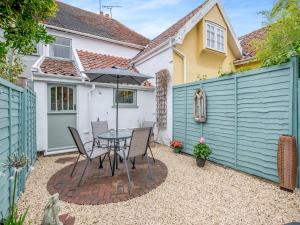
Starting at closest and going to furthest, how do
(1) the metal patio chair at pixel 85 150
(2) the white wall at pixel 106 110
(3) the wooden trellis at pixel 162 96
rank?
(1) the metal patio chair at pixel 85 150 < (2) the white wall at pixel 106 110 < (3) the wooden trellis at pixel 162 96

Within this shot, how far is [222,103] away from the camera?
5.63m

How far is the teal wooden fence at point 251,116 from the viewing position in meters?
4.01

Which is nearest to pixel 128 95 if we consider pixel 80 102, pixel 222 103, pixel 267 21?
pixel 80 102

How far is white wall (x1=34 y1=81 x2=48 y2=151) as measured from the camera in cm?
695

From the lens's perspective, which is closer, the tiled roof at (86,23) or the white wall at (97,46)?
the white wall at (97,46)

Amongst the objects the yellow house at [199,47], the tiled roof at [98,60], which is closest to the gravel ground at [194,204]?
the yellow house at [199,47]

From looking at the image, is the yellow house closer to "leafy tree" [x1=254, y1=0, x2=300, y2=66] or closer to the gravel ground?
"leafy tree" [x1=254, y1=0, x2=300, y2=66]

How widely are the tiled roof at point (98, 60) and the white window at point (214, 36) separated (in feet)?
14.8

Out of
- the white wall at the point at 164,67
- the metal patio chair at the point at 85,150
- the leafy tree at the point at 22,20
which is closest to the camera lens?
the leafy tree at the point at 22,20

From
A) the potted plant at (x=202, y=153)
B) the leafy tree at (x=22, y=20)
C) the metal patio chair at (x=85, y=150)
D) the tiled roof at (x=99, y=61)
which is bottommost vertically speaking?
the potted plant at (x=202, y=153)

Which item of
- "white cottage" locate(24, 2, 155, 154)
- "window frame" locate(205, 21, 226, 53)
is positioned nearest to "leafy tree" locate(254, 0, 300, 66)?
"window frame" locate(205, 21, 226, 53)

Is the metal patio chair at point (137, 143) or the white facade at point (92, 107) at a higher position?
the white facade at point (92, 107)

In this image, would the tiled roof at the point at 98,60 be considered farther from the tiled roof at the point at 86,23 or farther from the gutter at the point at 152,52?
the tiled roof at the point at 86,23

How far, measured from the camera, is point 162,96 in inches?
342
